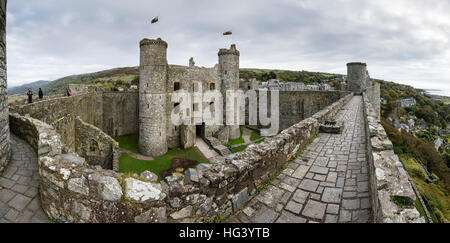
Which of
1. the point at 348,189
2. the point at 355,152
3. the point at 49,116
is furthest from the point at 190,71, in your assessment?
the point at 348,189

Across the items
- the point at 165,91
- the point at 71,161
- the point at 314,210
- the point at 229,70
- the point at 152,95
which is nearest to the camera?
the point at 71,161

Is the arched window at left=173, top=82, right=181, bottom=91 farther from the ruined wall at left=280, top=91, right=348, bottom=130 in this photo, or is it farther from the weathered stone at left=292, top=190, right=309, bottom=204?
the weathered stone at left=292, top=190, right=309, bottom=204

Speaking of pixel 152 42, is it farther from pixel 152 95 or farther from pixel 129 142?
pixel 129 142

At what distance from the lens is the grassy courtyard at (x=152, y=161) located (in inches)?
622

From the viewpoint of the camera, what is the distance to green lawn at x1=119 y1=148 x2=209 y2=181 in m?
15.7

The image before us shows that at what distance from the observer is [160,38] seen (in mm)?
17797

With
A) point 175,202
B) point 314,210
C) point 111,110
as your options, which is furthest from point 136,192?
point 111,110

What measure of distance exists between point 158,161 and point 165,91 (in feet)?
20.0

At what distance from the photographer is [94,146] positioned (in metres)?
13.5

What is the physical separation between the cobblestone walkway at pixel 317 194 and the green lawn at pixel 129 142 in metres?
17.4

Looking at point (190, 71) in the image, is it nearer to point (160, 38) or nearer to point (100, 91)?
point (160, 38)

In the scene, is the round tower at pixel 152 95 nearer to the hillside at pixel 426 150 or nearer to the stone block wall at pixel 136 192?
the stone block wall at pixel 136 192

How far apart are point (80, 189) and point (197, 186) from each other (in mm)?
1402
